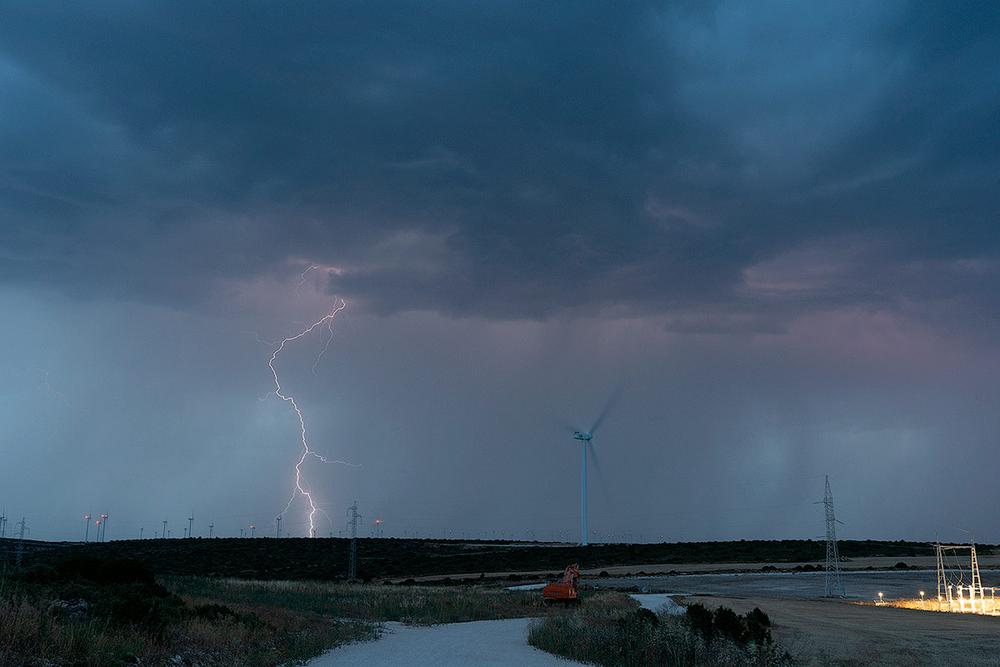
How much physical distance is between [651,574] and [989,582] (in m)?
33.0

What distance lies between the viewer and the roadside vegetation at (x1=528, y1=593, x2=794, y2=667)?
19.4 meters

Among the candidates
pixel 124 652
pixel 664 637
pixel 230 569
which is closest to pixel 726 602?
pixel 664 637

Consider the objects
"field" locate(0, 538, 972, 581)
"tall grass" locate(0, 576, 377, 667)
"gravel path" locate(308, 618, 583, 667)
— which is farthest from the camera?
"field" locate(0, 538, 972, 581)

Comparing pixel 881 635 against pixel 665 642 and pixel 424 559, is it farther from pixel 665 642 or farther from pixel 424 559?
pixel 424 559

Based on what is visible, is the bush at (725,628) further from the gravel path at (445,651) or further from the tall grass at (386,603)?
the tall grass at (386,603)

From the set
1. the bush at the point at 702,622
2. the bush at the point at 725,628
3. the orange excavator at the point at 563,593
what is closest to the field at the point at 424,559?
the orange excavator at the point at 563,593

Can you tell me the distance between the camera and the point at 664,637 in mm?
20734

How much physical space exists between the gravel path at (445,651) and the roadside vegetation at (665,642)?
0.76m

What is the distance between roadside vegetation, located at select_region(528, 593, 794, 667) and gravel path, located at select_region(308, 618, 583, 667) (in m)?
0.76

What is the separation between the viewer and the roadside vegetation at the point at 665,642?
763 inches

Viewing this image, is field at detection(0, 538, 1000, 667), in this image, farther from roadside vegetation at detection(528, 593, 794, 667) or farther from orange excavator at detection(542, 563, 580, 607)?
orange excavator at detection(542, 563, 580, 607)

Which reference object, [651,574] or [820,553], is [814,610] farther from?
[820,553]

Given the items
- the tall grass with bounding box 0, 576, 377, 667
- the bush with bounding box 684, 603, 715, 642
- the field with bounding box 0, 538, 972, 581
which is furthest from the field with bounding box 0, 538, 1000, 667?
the field with bounding box 0, 538, 972, 581

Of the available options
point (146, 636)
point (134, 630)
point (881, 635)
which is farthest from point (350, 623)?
point (881, 635)
